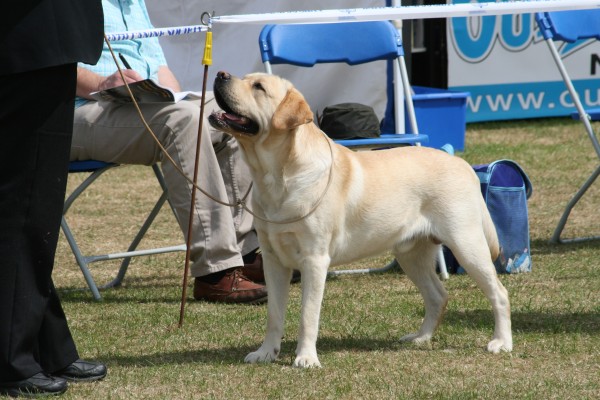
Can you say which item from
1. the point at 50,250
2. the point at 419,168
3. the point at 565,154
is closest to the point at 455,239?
the point at 419,168

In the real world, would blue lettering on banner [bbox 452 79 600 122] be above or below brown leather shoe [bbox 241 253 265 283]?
below

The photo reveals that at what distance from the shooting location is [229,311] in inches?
188

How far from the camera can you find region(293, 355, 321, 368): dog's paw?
3730 mm

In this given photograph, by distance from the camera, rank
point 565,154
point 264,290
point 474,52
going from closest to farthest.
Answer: point 264,290 < point 565,154 < point 474,52

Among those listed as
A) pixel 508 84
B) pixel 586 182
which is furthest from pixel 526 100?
pixel 586 182

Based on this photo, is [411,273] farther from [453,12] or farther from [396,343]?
[453,12]

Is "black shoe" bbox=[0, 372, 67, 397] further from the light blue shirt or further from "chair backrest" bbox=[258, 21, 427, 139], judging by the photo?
"chair backrest" bbox=[258, 21, 427, 139]

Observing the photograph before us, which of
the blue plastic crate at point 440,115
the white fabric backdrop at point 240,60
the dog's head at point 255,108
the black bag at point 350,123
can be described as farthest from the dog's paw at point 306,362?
the white fabric backdrop at point 240,60

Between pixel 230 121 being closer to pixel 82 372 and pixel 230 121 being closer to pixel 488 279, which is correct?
pixel 82 372

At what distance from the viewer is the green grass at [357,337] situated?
351 centimetres

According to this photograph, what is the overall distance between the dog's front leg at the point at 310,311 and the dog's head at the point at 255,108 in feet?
1.80

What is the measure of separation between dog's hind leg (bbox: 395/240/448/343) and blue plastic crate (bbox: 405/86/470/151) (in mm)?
3067

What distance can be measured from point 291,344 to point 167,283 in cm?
151

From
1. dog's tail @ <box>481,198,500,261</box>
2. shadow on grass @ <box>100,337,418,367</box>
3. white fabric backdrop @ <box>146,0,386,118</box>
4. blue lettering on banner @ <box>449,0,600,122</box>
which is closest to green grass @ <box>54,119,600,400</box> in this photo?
shadow on grass @ <box>100,337,418,367</box>
